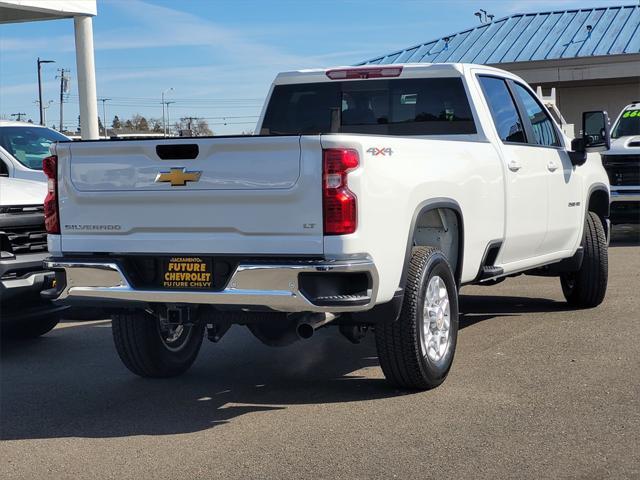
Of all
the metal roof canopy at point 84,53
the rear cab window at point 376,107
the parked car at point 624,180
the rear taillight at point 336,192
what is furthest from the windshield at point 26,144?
the parked car at point 624,180

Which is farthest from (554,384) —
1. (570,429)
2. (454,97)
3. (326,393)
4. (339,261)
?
(454,97)

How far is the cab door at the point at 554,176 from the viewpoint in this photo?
796 cm

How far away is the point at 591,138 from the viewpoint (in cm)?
849

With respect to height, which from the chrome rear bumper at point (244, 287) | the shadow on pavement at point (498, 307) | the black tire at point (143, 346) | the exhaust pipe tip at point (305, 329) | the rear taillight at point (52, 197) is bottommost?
the shadow on pavement at point (498, 307)

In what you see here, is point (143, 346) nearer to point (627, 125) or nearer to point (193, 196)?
point (193, 196)

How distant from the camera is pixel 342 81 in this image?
7844 millimetres

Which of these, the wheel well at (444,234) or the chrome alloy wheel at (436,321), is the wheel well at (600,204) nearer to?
the wheel well at (444,234)

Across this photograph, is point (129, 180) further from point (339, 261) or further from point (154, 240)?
point (339, 261)

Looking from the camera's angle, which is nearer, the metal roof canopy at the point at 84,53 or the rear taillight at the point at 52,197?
the rear taillight at the point at 52,197

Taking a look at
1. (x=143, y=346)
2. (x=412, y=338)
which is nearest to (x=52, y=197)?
(x=143, y=346)

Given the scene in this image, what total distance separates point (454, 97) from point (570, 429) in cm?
307

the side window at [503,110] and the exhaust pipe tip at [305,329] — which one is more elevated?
the side window at [503,110]

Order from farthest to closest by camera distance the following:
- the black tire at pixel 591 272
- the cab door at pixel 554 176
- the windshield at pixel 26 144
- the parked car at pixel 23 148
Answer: the windshield at pixel 26 144 → the parked car at pixel 23 148 → the black tire at pixel 591 272 → the cab door at pixel 554 176

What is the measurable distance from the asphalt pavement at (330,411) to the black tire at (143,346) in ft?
0.36
